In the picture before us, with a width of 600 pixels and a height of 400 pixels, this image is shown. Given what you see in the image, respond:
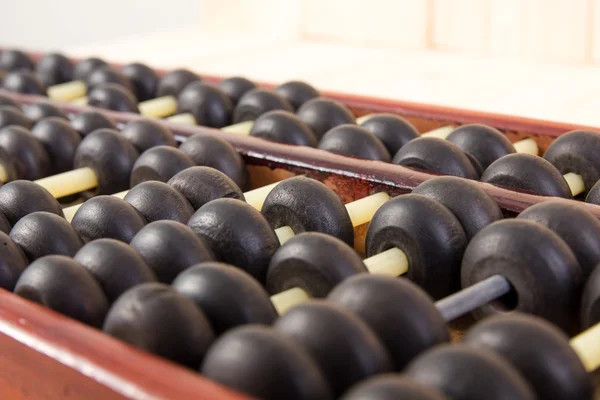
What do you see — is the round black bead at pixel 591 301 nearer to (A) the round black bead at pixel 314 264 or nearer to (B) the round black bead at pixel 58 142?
(A) the round black bead at pixel 314 264

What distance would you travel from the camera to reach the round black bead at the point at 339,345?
0.57 metres

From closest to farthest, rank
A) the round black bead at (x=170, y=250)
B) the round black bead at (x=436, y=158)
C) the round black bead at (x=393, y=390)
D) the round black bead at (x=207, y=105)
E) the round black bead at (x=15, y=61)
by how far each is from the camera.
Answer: the round black bead at (x=393, y=390) < the round black bead at (x=170, y=250) < the round black bead at (x=436, y=158) < the round black bead at (x=207, y=105) < the round black bead at (x=15, y=61)

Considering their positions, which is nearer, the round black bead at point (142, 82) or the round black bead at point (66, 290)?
the round black bead at point (66, 290)

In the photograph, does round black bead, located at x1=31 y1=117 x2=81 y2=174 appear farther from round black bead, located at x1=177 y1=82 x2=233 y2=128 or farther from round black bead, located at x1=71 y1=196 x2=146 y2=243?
round black bead, located at x1=71 y1=196 x2=146 y2=243

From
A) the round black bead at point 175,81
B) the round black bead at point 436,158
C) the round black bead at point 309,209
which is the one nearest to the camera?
the round black bead at point 309,209

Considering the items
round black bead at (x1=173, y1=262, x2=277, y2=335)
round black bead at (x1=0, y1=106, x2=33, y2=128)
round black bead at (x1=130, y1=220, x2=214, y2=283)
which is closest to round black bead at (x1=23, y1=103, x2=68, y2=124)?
round black bead at (x1=0, y1=106, x2=33, y2=128)

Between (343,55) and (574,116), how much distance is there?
0.75 m

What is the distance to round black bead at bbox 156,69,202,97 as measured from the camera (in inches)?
58.5

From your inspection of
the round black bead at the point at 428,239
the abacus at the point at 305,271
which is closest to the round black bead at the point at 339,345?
the abacus at the point at 305,271

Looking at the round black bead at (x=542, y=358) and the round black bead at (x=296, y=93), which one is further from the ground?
the round black bead at (x=296, y=93)

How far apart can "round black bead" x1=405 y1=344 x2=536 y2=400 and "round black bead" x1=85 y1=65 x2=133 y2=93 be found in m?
1.08

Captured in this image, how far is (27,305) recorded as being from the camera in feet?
2.17

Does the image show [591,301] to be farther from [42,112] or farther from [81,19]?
[81,19]

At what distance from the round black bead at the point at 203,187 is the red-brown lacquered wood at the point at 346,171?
0.41 ft
